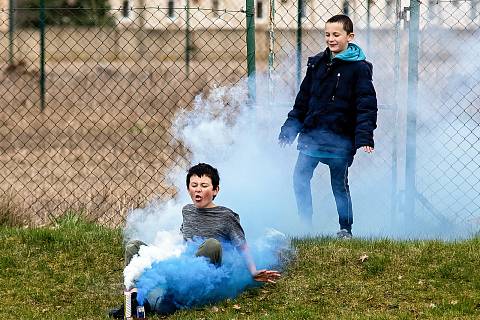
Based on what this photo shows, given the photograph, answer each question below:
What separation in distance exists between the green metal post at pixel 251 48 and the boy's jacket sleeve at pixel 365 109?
1106mm

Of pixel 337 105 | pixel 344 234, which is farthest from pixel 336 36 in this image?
pixel 344 234

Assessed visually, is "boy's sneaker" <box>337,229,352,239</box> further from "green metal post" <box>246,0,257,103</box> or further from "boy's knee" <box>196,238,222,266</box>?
"boy's knee" <box>196,238,222,266</box>

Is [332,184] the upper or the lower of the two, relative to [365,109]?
lower

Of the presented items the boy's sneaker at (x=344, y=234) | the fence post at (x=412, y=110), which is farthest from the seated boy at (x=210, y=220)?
the fence post at (x=412, y=110)

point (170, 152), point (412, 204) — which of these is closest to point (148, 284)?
point (412, 204)

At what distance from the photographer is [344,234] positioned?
7.43 metres

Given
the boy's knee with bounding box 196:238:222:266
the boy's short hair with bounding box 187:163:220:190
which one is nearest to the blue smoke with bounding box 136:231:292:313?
the boy's knee with bounding box 196:238:222:266

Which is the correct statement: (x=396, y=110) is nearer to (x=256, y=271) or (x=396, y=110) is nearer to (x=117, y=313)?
(x=256, y=271)

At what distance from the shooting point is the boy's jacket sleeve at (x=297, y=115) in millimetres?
7590

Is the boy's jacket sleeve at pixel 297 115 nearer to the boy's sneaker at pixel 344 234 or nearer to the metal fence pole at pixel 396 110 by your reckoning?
the boy's sneaker at pixel 344 234

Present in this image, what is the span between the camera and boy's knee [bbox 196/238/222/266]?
604 centimetres

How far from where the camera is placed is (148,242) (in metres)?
6.92

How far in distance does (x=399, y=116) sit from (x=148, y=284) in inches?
130

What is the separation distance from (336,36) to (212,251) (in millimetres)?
2129
